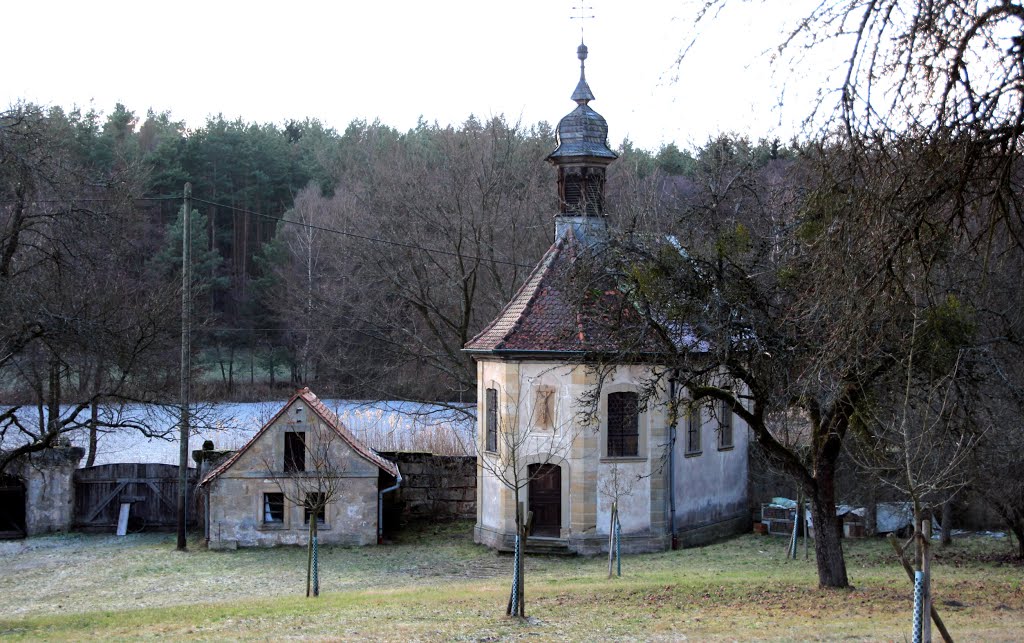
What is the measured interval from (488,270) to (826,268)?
3261 cm

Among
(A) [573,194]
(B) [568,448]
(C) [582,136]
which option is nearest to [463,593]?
(B) [568,448]

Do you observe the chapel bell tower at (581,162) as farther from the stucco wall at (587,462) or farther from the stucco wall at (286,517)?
the stucco wall at (286,517)

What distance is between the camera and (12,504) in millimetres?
31750

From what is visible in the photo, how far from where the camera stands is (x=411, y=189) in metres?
41.9

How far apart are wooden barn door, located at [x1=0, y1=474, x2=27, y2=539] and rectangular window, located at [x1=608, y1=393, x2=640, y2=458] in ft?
56.2

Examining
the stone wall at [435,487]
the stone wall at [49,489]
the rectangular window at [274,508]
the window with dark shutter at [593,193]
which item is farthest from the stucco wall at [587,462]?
the stone wall at [49,489]

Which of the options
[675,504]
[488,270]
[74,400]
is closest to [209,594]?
[675,504]

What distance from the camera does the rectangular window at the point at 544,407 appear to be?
26.3m

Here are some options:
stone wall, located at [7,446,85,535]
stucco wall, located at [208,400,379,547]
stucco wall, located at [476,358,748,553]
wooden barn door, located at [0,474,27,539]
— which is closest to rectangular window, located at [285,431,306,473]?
stucco wall, located at [208,400,379,547]

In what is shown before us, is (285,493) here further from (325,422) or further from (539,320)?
(539,320)

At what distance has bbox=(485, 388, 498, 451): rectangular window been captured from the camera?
27.6 meters

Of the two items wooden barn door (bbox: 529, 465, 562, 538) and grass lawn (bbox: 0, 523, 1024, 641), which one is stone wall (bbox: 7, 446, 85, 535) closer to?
grass lawn (bbox: 0, 523, 1024, 641)

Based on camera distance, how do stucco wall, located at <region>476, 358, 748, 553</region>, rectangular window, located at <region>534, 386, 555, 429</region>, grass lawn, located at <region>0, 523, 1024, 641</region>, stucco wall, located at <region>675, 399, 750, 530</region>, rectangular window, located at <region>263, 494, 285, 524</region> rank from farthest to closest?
rectangular window, located at <region>263, 494, 285, 524</region> < stucco wall, located at <region>675, 399, 750, 530</region> < rectangular window, located at <region>534, 386, 555, 429</region> < stucco wall, located at <region>476, 358, 748, 553</region> < grass lawn, located at <region>0, 523, 1024, 641</region>

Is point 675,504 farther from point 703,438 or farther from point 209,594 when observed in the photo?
point 209,594
